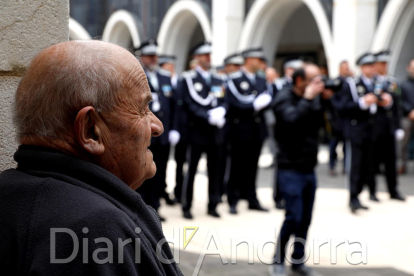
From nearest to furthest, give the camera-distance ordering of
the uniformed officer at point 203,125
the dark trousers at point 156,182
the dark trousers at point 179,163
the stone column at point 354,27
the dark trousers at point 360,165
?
the dark trousers at point 156,182
the uniformed officer at point 203,125
the dark trousers at point 360,165
the dark trousers at point 179,163
the stone column at point 354,27

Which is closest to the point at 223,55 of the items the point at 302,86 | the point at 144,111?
the point at 302,86

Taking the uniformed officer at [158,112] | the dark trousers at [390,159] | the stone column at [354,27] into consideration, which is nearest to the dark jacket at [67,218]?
the uniformed officer at [158,112]

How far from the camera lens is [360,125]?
711 centimetres

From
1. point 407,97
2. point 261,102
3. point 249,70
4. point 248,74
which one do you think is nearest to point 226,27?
point 407,97

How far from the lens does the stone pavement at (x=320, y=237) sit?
14.4 feet

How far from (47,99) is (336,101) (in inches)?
280

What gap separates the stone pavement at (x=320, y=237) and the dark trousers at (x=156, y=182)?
317 mm

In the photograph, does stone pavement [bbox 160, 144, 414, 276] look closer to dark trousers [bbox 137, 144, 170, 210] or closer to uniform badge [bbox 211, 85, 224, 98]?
dark trousers [bbox 137, 144, 170, 210]

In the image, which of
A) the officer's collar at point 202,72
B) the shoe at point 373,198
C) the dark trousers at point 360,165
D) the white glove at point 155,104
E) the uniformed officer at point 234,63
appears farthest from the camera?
the uniformed officer at point 234,63

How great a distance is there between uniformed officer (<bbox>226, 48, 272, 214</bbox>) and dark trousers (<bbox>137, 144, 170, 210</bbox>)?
3.18 feet

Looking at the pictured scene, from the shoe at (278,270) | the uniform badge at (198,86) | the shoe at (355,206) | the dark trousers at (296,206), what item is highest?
the uniform badge at (198,86)

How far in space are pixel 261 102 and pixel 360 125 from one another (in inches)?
51.7

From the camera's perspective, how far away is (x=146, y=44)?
6.37 meters

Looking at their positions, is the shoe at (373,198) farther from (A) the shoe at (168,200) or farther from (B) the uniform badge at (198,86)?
(B) the uniform badge at (198,86)
